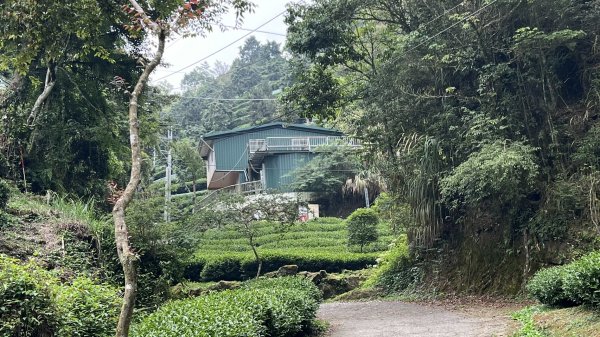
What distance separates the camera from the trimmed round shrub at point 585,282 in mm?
6281

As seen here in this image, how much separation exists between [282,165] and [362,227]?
36.8ft

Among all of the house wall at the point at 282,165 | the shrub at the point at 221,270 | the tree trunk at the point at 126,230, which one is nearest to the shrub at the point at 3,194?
the tree trunk at the point at 126,230

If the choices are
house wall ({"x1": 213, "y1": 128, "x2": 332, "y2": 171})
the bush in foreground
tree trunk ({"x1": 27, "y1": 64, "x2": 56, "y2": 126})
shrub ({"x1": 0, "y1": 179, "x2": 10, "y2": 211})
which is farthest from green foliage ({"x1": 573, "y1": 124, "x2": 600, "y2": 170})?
house wall ({"x1": 213, "y1": 128, "x2": 332, "y2": 171})

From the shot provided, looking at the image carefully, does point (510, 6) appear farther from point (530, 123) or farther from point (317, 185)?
point (317, 185)

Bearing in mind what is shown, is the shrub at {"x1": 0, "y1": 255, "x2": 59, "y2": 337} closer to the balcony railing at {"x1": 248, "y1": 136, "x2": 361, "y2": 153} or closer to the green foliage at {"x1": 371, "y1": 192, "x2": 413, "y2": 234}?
the green foliage at {"x1": 371, "y1": 192, "x2": 413, "y2": 234}

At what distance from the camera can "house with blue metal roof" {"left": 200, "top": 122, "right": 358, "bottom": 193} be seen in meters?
34.1

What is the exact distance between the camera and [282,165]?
34.2 metres

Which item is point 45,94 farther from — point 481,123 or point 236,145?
point 236,145

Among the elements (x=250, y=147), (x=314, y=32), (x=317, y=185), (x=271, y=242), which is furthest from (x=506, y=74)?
(x=250, y=147)

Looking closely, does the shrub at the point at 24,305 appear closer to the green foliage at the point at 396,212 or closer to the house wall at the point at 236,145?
the green foliage at the point at 396,212

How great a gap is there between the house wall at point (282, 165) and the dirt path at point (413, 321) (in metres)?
21.6

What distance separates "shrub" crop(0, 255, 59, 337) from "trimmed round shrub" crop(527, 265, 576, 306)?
244 inches

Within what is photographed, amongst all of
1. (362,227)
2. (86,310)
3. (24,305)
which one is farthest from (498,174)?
(362,227)

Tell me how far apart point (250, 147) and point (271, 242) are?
8313mm
